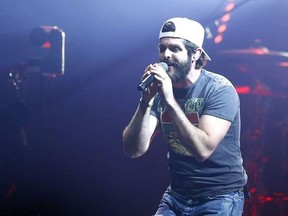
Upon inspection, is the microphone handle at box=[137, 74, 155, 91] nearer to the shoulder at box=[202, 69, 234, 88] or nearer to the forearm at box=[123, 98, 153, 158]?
the forearm at box=[123, 98, 153, 158]

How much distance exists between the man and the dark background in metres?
1.66

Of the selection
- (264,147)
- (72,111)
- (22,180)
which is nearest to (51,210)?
(22,180)

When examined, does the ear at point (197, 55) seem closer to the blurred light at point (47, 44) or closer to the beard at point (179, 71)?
the beard at point (179, 71)

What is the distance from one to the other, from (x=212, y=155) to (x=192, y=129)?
207 mm

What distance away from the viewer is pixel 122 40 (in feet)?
14.9

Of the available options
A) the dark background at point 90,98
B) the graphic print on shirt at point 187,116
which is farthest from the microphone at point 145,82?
the dark background at point 90,98

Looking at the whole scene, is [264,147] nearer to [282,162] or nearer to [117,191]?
[282,162]

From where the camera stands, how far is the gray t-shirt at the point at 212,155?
2539 millimetres

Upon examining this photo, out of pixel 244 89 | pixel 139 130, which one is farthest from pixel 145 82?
pixel 244 89

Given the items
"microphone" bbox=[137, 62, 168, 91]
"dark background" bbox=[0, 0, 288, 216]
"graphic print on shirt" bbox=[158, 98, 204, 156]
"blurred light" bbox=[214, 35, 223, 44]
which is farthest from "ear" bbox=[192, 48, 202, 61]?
"blurred light" bbox=[214, 35, 223, 44]

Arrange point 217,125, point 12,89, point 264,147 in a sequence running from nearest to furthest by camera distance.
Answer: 1. point 217,125
2. point 264,147
3. point 12,89

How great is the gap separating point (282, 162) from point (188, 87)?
5.29 ft

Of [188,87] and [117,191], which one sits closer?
[188,87]

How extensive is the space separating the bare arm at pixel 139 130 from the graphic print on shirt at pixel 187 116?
0.38 feet
